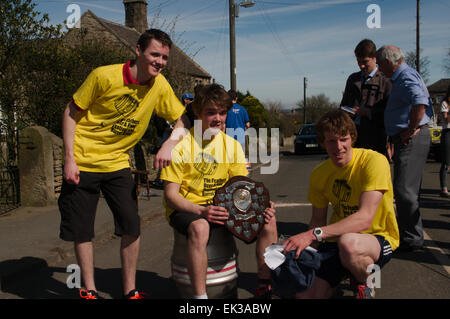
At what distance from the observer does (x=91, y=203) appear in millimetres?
3402

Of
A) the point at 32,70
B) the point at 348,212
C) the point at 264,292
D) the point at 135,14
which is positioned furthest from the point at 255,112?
the point at 264,292

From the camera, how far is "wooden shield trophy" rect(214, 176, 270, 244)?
116 inches

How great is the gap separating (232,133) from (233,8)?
1232 centimetres

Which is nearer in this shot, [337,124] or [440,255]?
[337,124]

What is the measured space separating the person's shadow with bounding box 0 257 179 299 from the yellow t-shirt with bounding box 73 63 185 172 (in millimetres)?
1105

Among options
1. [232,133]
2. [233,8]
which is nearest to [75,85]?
[232,133]

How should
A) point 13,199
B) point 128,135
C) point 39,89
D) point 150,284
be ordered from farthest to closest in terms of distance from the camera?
1. point 39,89
2. point 13,199
3. point 150,284
4. point 128,135

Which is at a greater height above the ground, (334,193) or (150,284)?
(334,193)

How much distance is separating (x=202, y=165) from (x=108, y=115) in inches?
32.0

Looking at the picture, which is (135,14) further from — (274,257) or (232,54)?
(274,257)

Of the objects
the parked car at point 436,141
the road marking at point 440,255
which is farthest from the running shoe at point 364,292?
the parked car at point 436,141

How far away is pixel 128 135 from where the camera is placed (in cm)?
348

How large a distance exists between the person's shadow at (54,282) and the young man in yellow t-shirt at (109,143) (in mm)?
328
